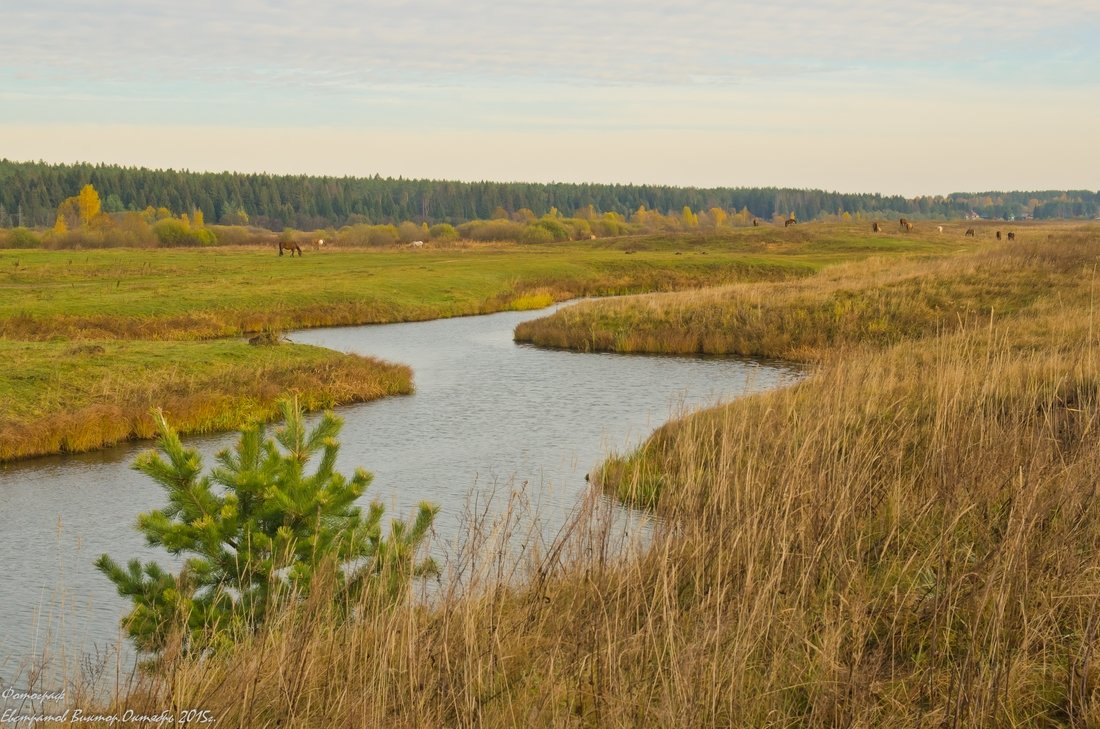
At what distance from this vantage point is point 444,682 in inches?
220

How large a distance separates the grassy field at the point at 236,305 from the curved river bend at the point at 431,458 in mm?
1449

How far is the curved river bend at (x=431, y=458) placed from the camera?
12211 millimetres

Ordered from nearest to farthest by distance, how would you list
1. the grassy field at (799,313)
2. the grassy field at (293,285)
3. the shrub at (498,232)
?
the grassy field at (799,313) → the grassy field at (293,285) → the shrub at (498,232)

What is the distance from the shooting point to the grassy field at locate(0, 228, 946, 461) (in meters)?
24.7

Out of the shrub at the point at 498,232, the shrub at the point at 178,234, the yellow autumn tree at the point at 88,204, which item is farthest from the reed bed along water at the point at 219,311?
the yellow autumn tree at the point at 88,204

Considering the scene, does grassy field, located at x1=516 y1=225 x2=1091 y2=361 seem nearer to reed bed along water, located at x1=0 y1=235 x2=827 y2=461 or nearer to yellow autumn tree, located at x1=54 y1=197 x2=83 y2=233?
reed bed along water, located at x1=0 y1=235 x2=827 y2=461

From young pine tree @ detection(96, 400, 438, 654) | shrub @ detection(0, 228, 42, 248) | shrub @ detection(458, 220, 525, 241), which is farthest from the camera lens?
shrub @ detection(458, 220, 525, 241)

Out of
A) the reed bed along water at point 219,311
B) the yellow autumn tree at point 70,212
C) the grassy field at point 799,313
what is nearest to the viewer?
the reed bed along water at point 219,311

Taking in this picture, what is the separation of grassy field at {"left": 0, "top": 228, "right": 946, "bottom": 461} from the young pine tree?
Answer: 14.6 meters

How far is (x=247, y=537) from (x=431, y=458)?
13281mm

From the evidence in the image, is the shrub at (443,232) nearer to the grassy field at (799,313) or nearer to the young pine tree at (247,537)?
the grassy field at (799,313)

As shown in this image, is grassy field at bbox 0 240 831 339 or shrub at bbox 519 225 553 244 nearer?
grassy field at bbox 0 240 831 339

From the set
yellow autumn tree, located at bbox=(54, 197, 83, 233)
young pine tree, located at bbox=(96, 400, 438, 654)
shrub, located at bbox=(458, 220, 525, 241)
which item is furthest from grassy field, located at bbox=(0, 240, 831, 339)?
yellow autumn tree, located at bbox=(54, 197, 83, 233)

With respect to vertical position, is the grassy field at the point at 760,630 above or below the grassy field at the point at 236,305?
above
